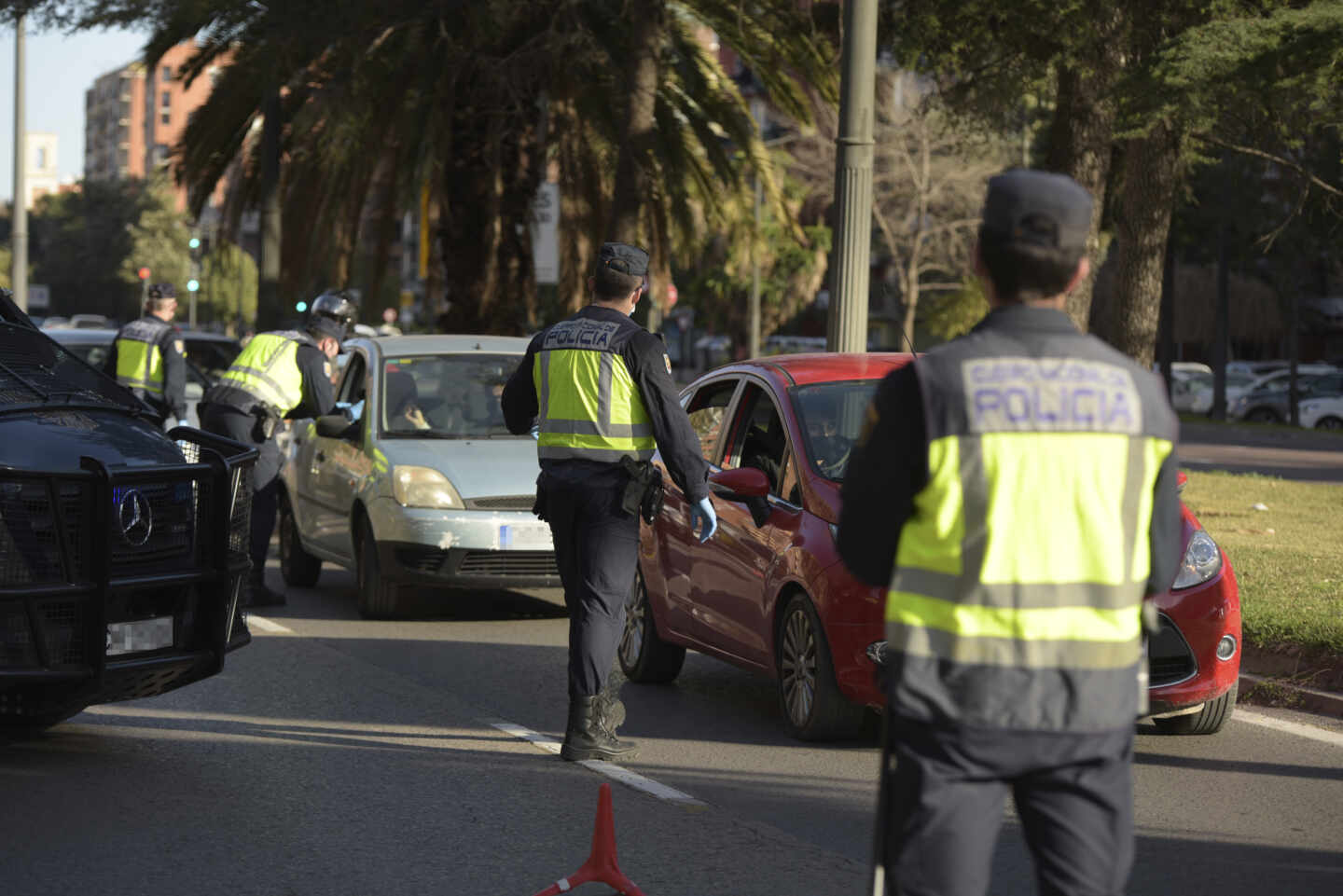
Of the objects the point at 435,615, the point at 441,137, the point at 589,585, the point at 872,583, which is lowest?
the point at 435,615

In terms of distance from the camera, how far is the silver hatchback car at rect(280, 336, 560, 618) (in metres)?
10.8

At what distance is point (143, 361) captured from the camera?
13.2m

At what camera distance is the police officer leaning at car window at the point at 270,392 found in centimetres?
1121

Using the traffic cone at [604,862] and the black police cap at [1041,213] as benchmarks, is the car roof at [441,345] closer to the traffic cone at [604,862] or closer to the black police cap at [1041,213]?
the traffic cone at [604,862]

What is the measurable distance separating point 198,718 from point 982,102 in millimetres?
12302

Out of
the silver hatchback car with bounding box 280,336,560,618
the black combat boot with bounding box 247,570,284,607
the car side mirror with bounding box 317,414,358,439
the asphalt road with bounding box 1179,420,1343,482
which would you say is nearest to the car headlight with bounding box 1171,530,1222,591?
the silver hatchback car with bounding box 280,336,560,618

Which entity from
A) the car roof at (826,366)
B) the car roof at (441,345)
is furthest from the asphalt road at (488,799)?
the car roof at (441,345)

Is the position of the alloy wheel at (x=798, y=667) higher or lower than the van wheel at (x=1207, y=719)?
higher

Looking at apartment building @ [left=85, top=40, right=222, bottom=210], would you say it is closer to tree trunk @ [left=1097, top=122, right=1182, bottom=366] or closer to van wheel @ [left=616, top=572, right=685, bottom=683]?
tree trunk @ [left=1097, top=122, right=1182, bottom=366]

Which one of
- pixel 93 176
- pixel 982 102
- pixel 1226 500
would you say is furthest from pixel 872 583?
pixel 93 176

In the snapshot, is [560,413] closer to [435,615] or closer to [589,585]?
[589,585]

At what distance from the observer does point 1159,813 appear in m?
6.39

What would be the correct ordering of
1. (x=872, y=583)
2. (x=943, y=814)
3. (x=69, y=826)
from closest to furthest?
(x=943, y=814) → (x=872, y=583) → (x=69, y=826)

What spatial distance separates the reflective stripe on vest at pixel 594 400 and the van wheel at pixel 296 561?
608 centimetres
